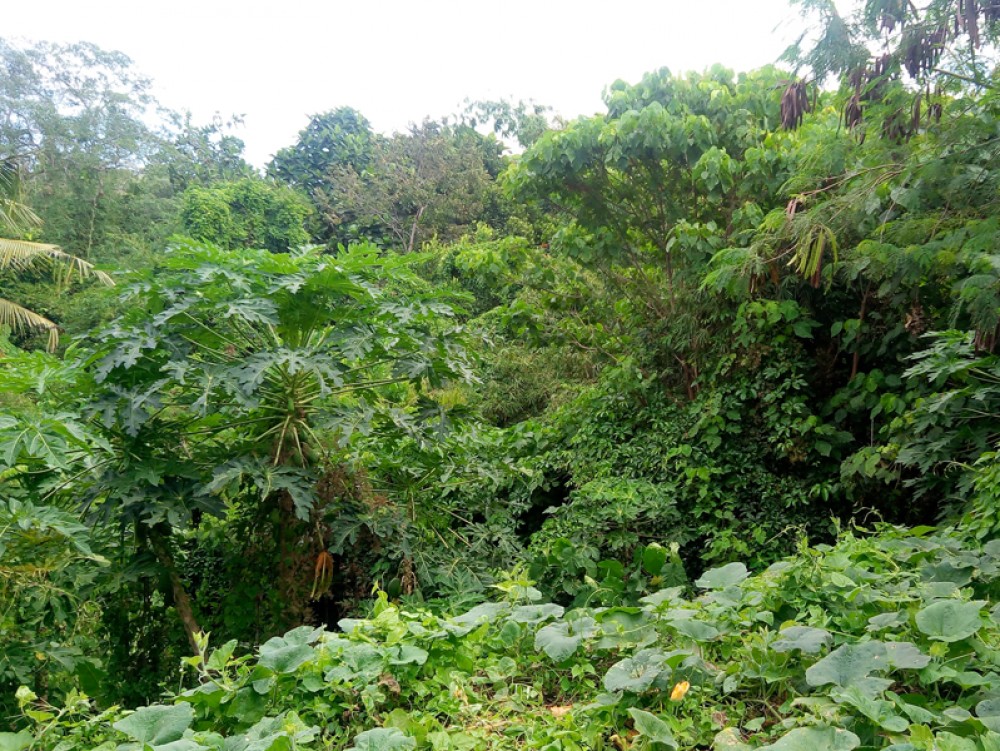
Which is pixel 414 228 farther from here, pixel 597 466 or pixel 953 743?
pixel 953 743

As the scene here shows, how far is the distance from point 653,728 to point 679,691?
0.49 feet

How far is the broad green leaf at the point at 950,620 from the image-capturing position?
4.56ft

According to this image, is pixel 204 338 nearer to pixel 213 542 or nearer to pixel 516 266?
pixel 213 542

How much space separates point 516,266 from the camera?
5988mm

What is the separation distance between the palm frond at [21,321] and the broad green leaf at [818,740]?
13.7 meters

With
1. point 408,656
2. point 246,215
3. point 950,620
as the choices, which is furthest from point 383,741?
point 246,215

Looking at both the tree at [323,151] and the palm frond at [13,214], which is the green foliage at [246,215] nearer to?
the tree at [323,151]

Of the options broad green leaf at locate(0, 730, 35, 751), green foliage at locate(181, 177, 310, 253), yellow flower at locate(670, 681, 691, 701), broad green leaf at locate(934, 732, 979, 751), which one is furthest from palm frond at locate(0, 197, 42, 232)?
broad green leaf at locate(934, 732, 979, 751)

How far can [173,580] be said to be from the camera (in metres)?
2.72

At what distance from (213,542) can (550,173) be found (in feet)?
11.2

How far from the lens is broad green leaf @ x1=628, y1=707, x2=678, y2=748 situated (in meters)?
1.30

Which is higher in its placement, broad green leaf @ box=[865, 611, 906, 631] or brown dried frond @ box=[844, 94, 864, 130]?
brown dried frond @ box=[844, 94, 864, 130]

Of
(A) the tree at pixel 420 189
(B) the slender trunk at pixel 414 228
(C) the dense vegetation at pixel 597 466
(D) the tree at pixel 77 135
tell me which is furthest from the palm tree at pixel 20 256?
(C) the dense vegetation at pixel 597 466

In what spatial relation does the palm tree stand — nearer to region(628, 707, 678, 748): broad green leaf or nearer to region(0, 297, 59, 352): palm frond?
region(0, 297, 59, 352): palm frond
